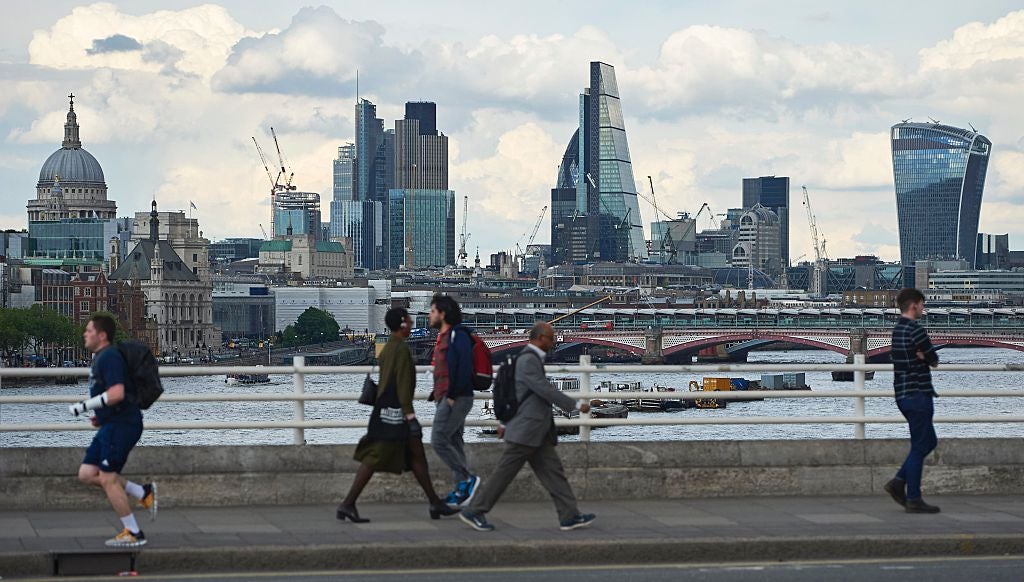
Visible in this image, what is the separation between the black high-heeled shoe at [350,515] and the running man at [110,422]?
184 centimetres

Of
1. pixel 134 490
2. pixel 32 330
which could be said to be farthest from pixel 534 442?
pixel 32 330

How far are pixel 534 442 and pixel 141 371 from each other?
312cm

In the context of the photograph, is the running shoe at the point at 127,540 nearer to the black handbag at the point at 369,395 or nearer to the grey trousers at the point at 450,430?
the black handbag at the point at 369,395

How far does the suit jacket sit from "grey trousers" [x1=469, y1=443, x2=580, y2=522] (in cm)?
11

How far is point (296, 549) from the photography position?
42.4 feet

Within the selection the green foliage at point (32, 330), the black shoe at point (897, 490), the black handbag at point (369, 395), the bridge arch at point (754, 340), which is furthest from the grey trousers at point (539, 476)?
the green foliage at point (32, 330)

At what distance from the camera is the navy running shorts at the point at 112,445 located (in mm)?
13219

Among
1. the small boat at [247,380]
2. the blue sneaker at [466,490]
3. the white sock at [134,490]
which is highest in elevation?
the white sock at [134,490]

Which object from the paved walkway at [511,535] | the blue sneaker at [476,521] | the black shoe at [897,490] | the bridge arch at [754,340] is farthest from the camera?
the bridge arch at [754,340]

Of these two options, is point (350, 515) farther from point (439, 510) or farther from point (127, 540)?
point (127, 540)

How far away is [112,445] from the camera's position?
521 inches

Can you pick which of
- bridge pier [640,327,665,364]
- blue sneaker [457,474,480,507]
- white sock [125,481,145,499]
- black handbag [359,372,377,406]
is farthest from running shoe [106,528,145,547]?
bridge pier [640,327,665,364]

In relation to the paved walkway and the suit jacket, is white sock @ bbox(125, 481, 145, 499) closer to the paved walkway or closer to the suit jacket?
the paved walkway

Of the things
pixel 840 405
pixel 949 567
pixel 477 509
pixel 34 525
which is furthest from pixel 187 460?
pixel 840 405
